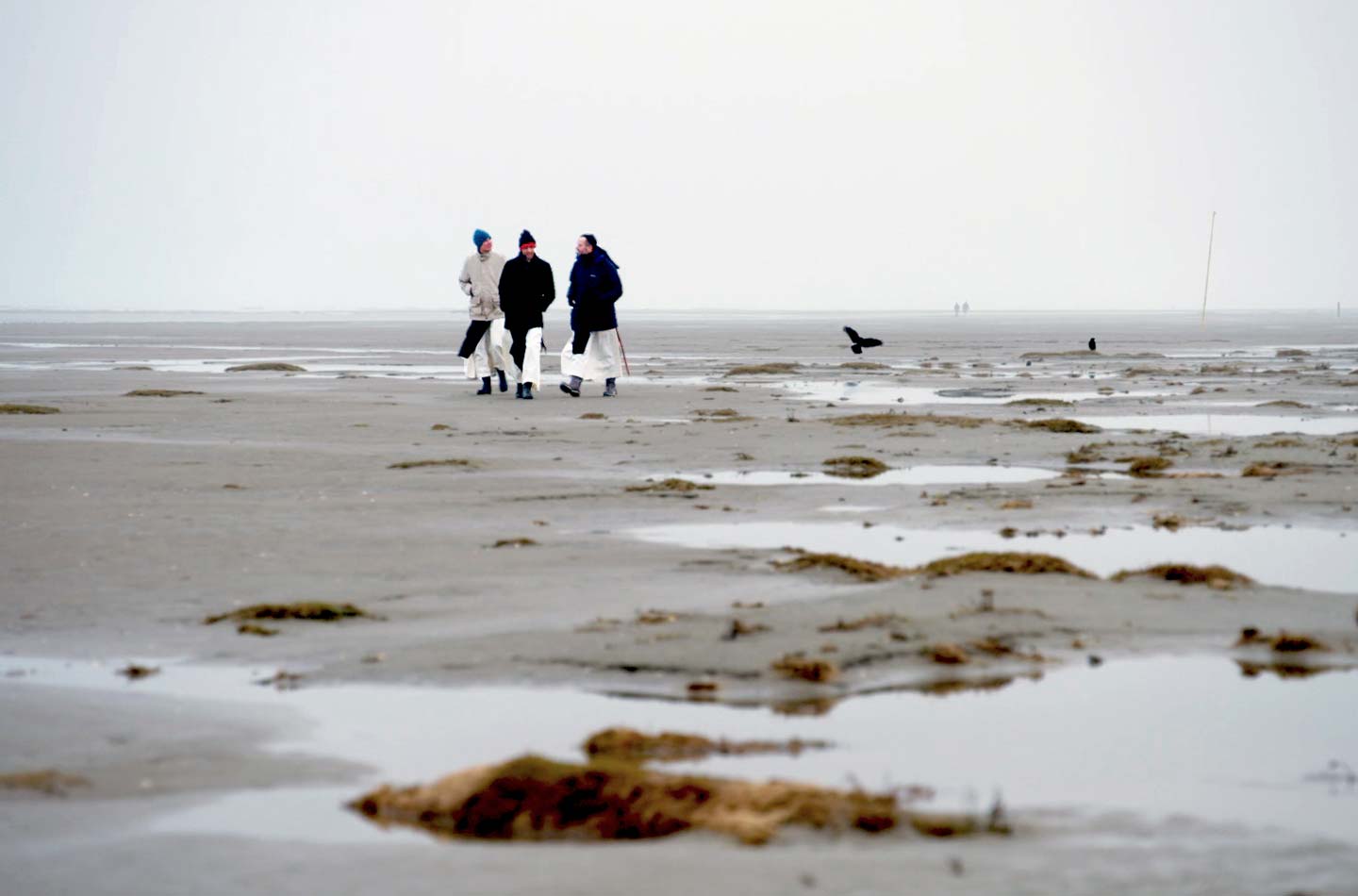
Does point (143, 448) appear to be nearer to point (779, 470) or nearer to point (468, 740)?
point (779, 470)

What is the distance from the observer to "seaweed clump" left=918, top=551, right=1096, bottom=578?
8102 mm

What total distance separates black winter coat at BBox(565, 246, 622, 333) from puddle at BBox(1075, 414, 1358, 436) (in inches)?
245

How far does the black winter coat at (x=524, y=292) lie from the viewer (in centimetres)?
2200

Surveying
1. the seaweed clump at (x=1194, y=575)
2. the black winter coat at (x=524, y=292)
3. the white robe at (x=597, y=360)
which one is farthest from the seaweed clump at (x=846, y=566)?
the white robe at (x=597, y=360)

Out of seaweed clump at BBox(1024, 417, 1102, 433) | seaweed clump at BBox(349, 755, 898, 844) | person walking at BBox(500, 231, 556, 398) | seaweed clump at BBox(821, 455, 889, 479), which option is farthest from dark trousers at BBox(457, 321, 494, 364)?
seaweed clump at BBox(349, 755, 898, 844)

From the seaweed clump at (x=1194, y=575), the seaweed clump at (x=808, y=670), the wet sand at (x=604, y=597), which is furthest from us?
the seaweed clump at (x=1194, y=575)

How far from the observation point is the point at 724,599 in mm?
7590

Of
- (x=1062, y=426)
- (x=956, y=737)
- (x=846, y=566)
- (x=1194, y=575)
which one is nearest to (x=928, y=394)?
(x=1062, y=426)

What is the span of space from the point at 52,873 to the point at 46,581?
14.4 feet

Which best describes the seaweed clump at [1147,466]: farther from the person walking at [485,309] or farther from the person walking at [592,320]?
the person walking at [485,309]

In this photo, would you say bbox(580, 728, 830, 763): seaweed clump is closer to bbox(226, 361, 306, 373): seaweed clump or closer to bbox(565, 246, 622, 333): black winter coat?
bbox(565, 246, 622, 333): black winter coat

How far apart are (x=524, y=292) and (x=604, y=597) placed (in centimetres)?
1460

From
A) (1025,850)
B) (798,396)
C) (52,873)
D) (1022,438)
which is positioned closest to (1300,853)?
(1025,850)

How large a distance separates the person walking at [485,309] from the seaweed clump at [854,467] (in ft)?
29.8
